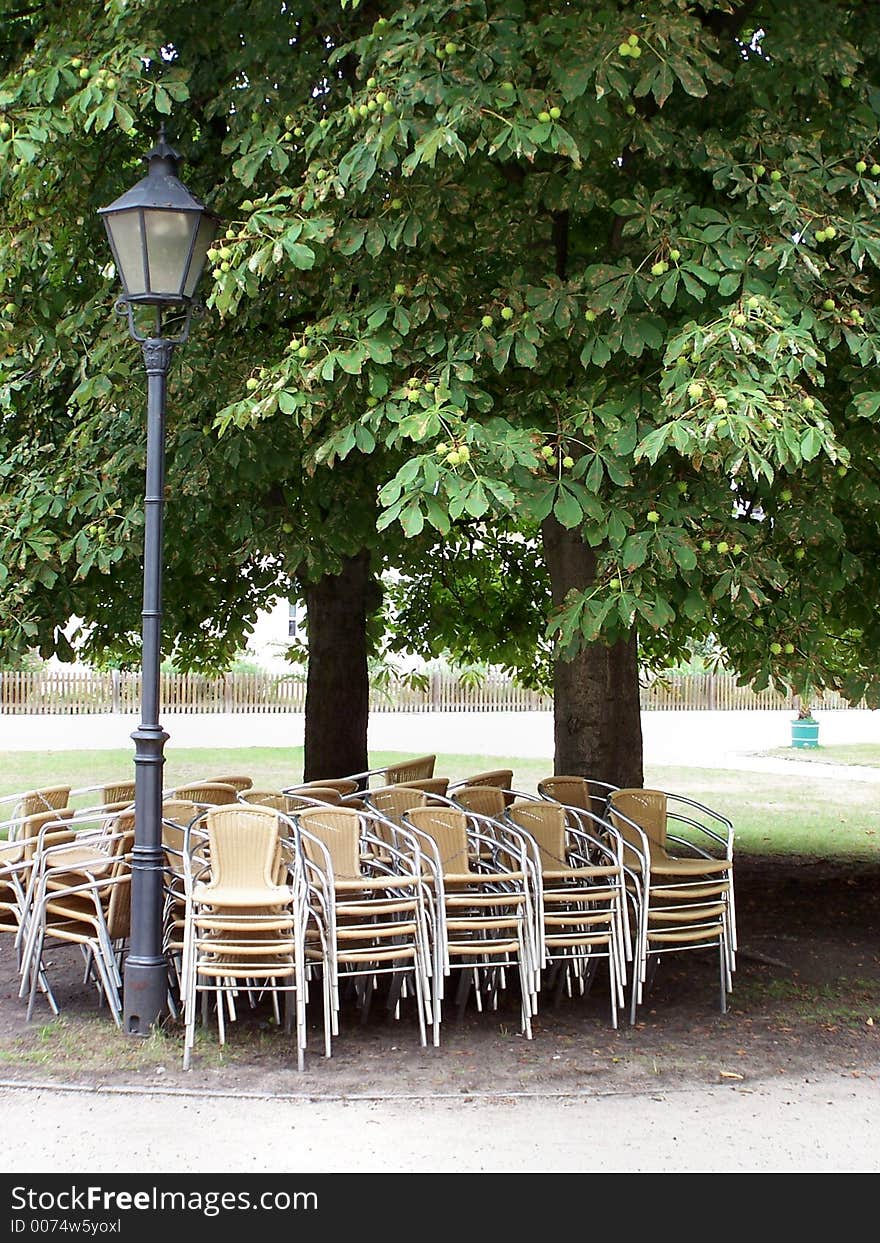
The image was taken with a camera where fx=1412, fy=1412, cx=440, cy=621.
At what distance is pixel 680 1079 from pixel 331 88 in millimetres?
5366

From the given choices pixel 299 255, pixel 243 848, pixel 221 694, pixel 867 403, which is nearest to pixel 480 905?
pixel 243 848

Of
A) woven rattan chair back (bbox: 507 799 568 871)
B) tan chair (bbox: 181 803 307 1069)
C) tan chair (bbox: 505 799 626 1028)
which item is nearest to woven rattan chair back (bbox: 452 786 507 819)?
tan chair (bbox: 505 799 626 1028)

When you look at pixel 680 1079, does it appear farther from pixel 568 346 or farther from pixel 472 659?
pixel 472 659

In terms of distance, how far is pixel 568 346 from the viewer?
283 inches

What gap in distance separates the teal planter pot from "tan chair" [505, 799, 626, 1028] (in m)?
23.0

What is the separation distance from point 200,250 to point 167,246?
0.17 metres

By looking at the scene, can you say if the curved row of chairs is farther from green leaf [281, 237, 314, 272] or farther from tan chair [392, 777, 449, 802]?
green leaf [281, 237, 314, 272]

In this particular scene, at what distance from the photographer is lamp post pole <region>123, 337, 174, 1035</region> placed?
684 cm

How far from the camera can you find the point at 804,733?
30.6m

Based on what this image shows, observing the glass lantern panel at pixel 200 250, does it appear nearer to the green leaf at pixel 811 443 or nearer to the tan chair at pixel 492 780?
the green leaf at pixel 811 443

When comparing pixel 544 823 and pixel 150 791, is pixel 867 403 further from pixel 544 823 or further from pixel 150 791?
pixel 150 791

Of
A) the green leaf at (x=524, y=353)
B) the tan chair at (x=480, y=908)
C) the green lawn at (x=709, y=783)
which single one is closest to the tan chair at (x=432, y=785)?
the tan chair at (x=480, y=908)
